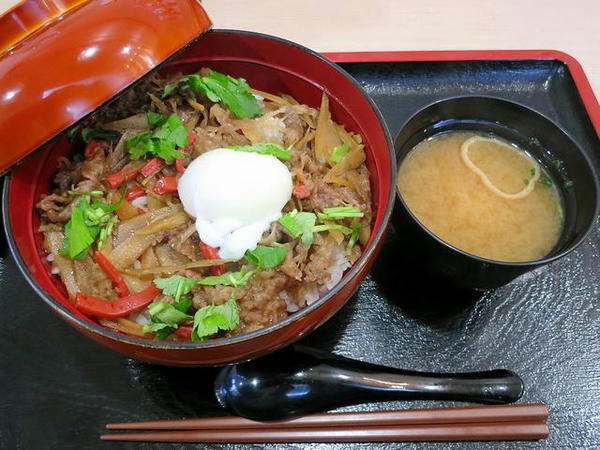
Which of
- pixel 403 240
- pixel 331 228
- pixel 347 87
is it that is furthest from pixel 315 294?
pixel 347 87

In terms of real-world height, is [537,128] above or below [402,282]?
above

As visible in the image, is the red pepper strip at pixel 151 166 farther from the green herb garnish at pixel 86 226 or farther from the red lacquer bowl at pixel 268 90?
the red lacquer bowl at pixel 268 90

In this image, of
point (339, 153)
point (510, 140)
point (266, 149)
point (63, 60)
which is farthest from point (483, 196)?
point (63, 60)

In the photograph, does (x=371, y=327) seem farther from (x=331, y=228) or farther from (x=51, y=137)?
(x=51, y=137)

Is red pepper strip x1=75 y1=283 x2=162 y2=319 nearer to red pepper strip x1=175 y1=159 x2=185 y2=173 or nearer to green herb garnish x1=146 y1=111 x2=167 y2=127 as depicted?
red pepper strip x1=175 y1=159 x2=185 y2=173

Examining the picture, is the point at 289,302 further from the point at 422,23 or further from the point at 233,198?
the point at 422,23

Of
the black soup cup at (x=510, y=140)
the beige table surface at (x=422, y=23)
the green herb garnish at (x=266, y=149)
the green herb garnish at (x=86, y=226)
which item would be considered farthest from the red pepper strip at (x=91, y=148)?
the beige table surface at (x=422, y=23)

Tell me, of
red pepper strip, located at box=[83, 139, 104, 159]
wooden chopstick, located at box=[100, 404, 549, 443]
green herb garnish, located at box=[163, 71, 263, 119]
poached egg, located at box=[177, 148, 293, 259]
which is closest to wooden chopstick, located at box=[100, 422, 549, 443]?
wooden chopstick, located at box=[100, 404, 549, 443]
